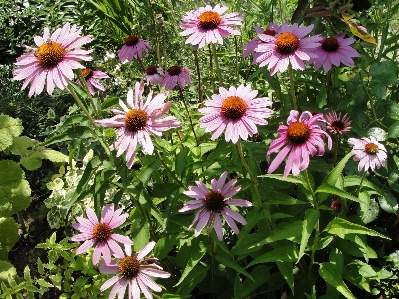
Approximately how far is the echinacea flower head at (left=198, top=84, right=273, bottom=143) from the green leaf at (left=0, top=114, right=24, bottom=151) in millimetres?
1253

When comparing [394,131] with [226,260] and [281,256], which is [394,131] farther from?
[226,260]

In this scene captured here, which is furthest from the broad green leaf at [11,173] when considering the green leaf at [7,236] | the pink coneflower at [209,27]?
the pink coneflower at [209,27]

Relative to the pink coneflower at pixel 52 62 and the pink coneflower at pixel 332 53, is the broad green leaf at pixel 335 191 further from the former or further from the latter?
the pink coneflower at pixel 52 62

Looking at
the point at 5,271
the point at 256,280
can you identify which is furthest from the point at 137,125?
the point at 5,271

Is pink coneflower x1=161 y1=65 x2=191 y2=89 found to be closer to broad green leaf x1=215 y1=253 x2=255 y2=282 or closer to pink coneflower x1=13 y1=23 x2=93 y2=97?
pink coneflower x1=13 y1=23 x2=93 y2=97

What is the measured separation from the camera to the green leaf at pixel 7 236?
1954mm

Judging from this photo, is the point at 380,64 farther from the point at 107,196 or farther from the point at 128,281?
the point at 107,196

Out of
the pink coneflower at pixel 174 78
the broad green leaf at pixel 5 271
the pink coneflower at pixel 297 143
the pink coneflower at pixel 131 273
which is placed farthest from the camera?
the broad green leaf at pixel 5 271

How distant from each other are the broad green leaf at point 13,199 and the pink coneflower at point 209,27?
1.09 m

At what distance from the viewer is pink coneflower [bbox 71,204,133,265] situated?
120cm

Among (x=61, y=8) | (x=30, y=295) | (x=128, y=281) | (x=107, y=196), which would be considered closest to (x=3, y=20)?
(x=61, y=8)

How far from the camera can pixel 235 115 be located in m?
1.10

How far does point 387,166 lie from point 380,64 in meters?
0.33

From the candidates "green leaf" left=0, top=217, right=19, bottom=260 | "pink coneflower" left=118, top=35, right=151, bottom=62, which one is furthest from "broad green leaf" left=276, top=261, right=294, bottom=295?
"green leaf" left=0, top=217, right=19, bottom=260
